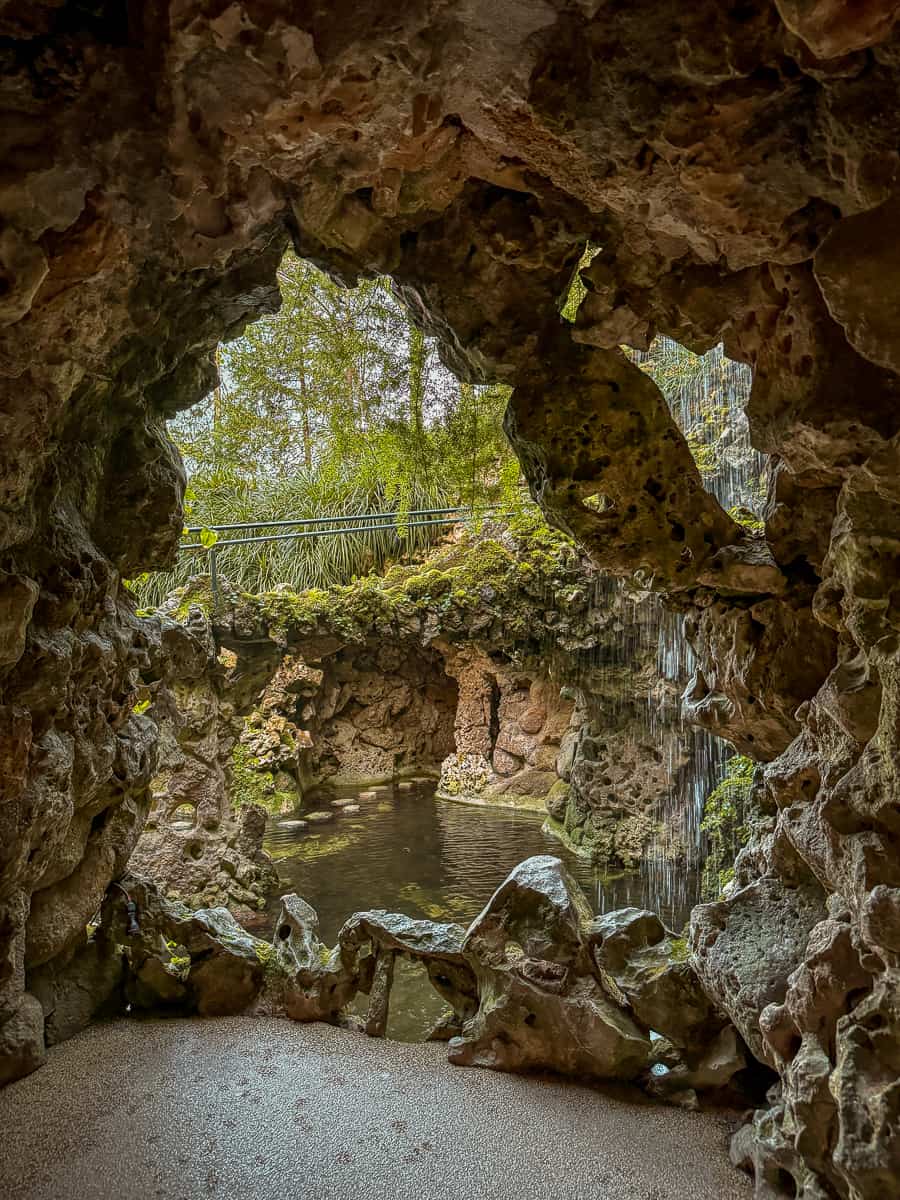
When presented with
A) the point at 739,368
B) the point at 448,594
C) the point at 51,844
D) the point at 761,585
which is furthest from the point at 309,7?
the point at 448,594

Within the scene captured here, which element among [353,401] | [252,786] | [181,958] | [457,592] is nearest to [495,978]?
[181,958]

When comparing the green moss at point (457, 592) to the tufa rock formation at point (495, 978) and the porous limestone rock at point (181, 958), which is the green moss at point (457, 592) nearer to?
the porous limestone rock at point (181, 958)

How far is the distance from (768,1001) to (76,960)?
3352mm

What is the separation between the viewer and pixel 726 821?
20.6ft

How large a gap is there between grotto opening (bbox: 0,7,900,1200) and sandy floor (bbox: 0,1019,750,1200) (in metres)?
0.10

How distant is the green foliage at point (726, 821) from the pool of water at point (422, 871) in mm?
877

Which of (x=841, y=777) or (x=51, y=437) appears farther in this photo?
(x=51, y=437)

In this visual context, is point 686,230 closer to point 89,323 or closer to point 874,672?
point 874,672

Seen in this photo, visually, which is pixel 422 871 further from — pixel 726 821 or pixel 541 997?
pixel 541 997

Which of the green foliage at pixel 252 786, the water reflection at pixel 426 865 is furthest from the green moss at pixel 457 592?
the water reflection at pixel 426 865

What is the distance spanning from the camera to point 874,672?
7.68ft

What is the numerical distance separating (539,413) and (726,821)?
4.48 meters

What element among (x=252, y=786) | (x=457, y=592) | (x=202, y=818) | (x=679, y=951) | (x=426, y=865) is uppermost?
(x=457, y=592)

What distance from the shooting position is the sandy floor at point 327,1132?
8.63 ft
